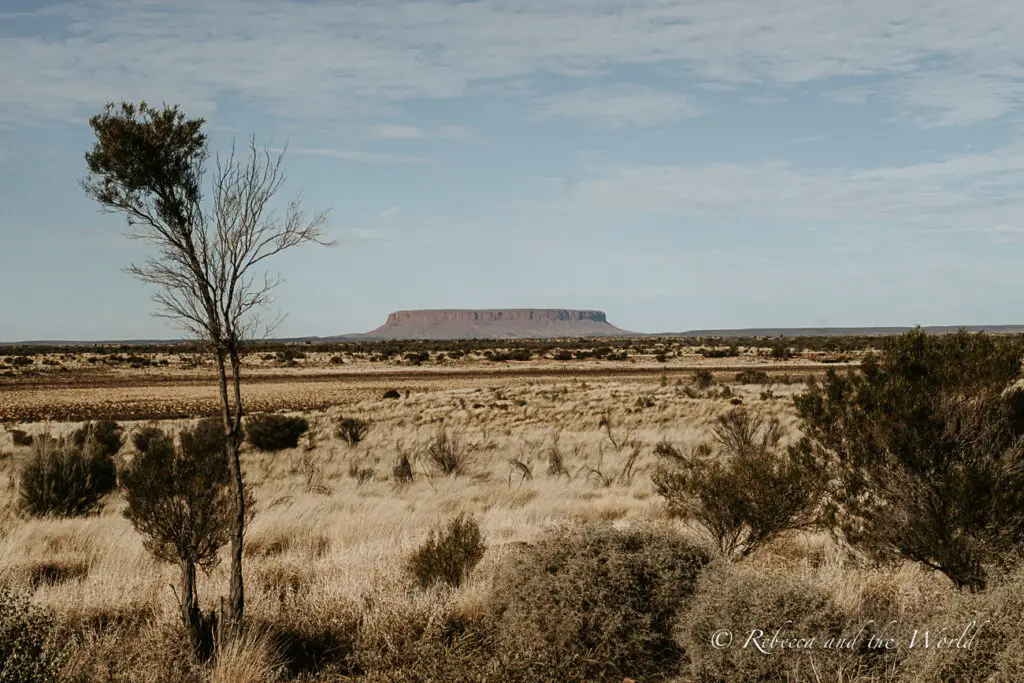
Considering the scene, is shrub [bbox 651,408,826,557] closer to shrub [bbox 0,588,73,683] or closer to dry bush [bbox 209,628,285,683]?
dry bush [bbox 209,628,285,683]

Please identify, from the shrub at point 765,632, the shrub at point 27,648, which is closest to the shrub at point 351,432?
the shrub at point 27,648

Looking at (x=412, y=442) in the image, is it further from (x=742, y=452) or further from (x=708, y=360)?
(x=708, y=360)

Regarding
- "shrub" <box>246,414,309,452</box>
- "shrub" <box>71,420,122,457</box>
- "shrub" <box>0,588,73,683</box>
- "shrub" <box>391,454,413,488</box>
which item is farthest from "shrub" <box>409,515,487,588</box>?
"shrub" <box>71,420,122,457</box>

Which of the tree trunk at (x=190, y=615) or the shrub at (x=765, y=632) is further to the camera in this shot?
the tree trunk at (x=190, y=615)

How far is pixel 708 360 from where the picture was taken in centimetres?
7262

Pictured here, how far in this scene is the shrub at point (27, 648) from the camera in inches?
186

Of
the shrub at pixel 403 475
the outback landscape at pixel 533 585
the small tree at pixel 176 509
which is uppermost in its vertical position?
the small tree at pixel 176 509

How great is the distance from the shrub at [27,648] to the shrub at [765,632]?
398 centimetres

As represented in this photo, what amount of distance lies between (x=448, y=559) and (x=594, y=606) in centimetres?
245

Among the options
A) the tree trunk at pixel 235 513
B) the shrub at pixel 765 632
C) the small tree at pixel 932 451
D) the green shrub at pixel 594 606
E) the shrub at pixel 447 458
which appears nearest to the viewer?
the shrub at pixel 765 632

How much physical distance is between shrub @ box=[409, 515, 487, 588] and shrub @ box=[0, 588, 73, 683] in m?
3.07

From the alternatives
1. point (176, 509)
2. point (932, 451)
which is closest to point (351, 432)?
point (176, 509)

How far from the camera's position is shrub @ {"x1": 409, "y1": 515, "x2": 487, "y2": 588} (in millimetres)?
7617

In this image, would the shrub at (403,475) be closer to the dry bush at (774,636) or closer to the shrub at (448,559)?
the shrub at (448,559)
